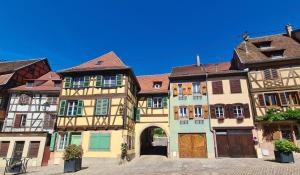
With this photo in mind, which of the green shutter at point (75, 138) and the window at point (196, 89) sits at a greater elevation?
the window at point (196, 89)

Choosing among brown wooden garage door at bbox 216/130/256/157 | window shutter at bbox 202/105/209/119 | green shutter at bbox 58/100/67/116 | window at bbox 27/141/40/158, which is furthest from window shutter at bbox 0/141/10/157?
brown wooden garage door at bbox 216/130/256/157

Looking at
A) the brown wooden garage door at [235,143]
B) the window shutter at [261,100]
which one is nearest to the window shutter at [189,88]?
the brown wooden garage door at [235,143]

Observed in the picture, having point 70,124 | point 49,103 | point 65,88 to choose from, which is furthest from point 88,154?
point 49,103

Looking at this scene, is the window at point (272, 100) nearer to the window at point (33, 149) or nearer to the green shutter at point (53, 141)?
the green shutter at point (53, 141)

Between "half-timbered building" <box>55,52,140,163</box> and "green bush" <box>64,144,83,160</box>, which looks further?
"half-timbered building" <box>55,52,140,163</box>

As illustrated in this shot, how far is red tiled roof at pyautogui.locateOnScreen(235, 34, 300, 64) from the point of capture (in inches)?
709

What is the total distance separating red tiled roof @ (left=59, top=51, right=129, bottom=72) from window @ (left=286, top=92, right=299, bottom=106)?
1442 centimetres

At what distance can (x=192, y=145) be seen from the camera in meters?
18.0

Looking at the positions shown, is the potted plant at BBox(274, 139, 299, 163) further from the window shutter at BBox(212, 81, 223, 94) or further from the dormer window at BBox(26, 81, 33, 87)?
the dormer window at BBox(26, 81, 33, 87)

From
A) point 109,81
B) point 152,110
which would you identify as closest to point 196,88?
point 152,110

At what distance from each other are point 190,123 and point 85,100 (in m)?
9.94

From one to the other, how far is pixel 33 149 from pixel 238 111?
18.5 meters

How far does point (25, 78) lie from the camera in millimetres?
24703

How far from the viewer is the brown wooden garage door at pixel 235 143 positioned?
16781mm
